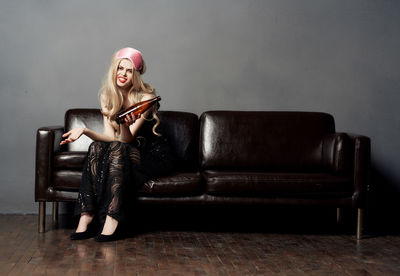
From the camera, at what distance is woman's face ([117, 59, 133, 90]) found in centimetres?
303

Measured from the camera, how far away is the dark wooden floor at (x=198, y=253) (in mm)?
2244

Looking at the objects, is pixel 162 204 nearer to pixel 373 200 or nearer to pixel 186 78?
pixel 186 78

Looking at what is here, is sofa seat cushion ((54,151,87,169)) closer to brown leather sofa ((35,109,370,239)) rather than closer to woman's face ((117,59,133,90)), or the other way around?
brown leather sofa ((35,109,370,239))

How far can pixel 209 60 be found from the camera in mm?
3875

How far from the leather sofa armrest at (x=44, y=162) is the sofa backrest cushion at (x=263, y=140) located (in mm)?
1071

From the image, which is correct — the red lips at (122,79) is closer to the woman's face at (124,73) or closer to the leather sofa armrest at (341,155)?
the woman's face at (124,73)

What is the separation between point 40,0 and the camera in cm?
372

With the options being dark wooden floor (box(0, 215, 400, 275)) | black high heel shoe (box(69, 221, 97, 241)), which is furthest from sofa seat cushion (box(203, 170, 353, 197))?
black high heel shoe (box(69, 221, 97, 241))

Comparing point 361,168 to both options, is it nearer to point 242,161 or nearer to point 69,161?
point 242,161

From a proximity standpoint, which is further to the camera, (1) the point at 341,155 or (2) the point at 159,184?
(1) the point at 341,155

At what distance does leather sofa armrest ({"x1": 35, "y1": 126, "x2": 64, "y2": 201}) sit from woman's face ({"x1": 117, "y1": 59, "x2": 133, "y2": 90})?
1.76 feet

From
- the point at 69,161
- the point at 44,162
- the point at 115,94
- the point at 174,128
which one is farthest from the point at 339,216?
the point at 44,162

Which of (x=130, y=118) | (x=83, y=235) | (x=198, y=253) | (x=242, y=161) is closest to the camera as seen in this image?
(x=198, y=253)

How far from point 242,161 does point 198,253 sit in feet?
3.32
